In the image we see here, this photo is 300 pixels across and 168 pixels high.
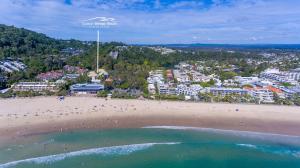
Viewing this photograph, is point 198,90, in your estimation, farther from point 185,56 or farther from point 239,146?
point 185,56

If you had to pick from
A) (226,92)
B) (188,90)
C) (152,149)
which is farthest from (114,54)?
(152,149)

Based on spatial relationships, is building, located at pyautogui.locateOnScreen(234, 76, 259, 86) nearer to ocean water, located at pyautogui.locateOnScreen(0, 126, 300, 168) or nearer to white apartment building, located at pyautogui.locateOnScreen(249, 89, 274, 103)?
white apartment building, located at pyautogui.locateOnScreen(249, 89, 274, 103)

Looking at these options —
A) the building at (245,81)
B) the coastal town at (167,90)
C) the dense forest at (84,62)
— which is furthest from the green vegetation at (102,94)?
the building at (245,81)

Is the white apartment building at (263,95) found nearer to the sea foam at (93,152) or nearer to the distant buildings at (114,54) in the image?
the sea foam at (93,152)

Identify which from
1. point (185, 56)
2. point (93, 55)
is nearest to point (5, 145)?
point (93, 55)

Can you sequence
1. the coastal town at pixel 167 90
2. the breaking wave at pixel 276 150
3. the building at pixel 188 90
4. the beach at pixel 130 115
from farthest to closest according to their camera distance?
the building at pixel 188 90
the coastal town at pixel 167 90
the beach at pixel 130 115
the breaking wave at pixel 276 150

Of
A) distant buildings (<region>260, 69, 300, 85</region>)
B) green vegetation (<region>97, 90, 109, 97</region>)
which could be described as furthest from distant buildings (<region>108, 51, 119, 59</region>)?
distant buildings (<region>260, 69, 300, 85</region>)
